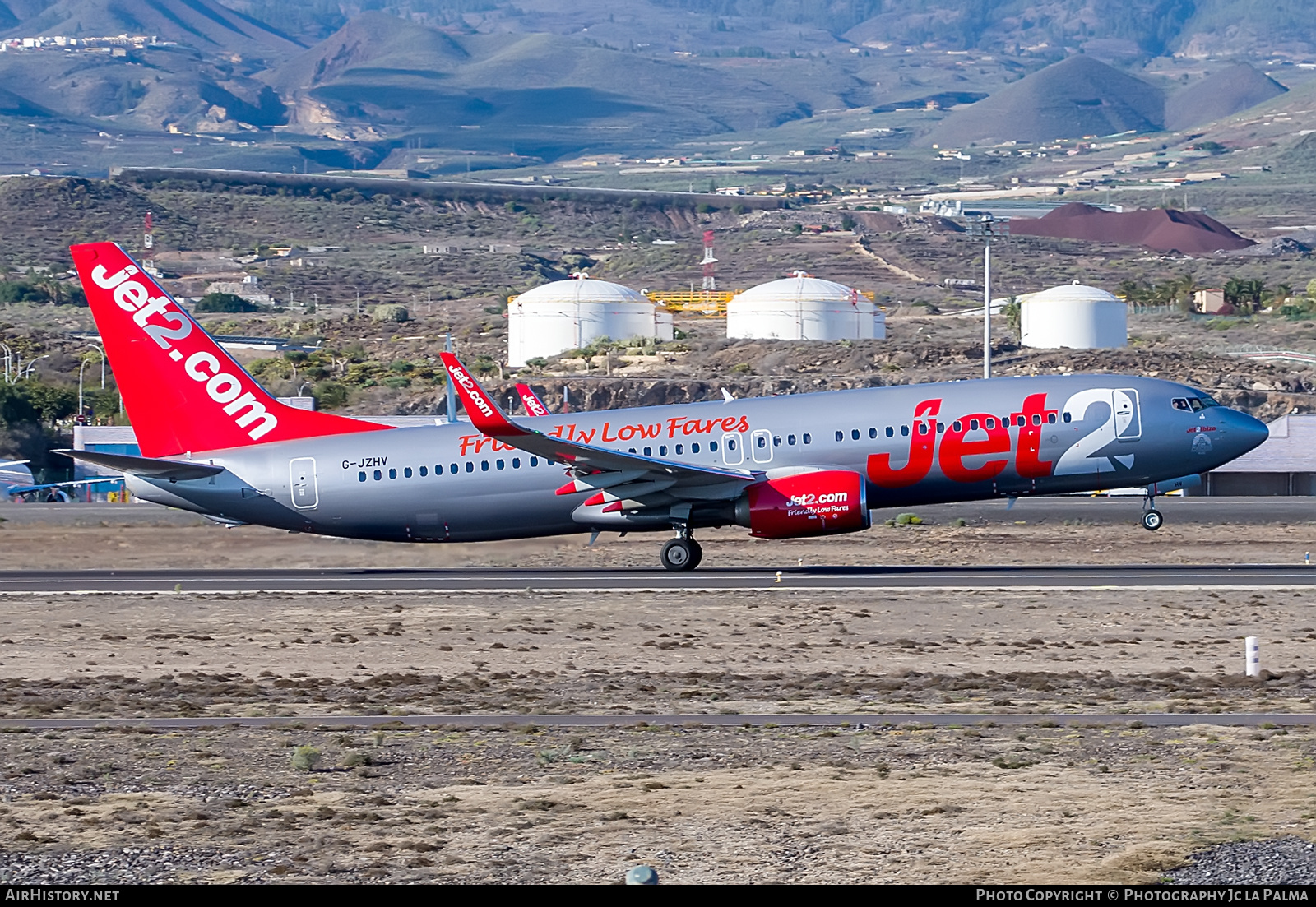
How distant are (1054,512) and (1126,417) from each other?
73.3 ft

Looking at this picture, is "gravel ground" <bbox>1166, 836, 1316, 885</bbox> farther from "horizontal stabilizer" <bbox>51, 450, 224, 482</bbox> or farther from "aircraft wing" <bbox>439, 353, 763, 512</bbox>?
"horizontal stabilizer" <bbox>51, 450, 224, 482</bbox>

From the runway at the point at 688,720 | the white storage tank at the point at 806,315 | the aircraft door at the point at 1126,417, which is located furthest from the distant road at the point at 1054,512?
the white storage tank at the point at 806,315

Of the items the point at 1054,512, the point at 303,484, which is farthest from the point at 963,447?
the point at 1054,512

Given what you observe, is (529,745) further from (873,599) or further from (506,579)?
(506,579)

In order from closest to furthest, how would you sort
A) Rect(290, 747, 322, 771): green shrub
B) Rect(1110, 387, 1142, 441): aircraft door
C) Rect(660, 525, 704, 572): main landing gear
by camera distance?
Rect(290, 747, 322, 771): green shrub, Rect(1110, 387, 1142, 441): aircraft door, Rect(660, 525, 704, 572): main landing gear

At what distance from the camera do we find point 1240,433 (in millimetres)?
43125

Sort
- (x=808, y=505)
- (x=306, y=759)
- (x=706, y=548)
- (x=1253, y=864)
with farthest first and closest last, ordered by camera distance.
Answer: (x=706, y=548) < (x=808, y=505) < (x=306, y=759) < (x=1253, y=864)

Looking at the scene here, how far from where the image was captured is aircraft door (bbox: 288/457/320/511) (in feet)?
143

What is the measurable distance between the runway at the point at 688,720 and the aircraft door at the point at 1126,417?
1845 cm

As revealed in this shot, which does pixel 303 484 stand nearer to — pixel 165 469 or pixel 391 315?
pixel 165 469

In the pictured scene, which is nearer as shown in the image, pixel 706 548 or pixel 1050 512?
pixel 706 548

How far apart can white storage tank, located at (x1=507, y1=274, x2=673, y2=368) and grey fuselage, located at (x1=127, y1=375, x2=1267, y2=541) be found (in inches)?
3584

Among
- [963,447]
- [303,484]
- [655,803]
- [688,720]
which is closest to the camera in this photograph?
[655,803]

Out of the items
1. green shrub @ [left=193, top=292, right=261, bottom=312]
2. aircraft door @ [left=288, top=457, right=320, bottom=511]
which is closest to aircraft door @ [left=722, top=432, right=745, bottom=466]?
aircraft door @ [left=288, top=457, right=320, bottom=511]
